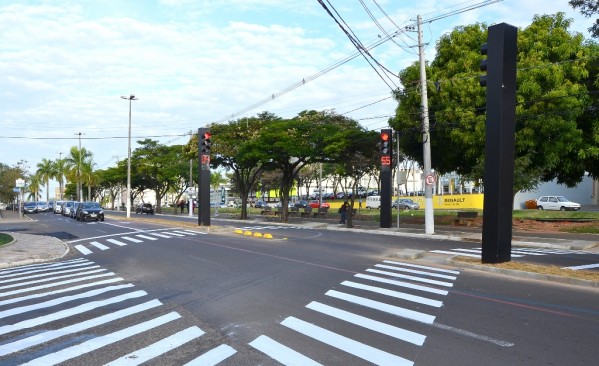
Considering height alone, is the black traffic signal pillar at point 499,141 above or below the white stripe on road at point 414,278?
above

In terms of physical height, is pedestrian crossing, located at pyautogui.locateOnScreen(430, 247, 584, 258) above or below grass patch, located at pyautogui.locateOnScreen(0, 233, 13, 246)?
above

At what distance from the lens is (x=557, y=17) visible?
27.2 m

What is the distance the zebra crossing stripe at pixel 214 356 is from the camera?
5.62m

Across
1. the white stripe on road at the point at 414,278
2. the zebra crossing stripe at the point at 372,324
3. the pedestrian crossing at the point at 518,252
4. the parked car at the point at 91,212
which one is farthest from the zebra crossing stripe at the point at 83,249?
the parked car at the point at 91,212

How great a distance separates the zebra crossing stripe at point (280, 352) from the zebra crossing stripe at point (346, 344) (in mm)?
530

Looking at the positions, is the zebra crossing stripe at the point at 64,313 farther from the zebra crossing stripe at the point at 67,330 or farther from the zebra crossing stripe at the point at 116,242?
the zebra crossing stripe at the point at 116,242

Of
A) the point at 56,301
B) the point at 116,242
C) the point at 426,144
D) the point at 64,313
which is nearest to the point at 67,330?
the point at 64,313

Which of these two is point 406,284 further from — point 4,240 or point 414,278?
point 4,240

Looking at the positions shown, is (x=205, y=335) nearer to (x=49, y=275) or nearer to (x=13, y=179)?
(x=49, y=275)

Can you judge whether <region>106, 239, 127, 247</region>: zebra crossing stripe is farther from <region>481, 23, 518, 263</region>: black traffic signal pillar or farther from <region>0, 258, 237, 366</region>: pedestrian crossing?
<region>481, 23, 518, 263</region>: black traffic signal pillar

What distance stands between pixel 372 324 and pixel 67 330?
4229 millimetres

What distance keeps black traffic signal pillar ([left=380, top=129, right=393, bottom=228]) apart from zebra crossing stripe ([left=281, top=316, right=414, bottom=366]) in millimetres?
21729

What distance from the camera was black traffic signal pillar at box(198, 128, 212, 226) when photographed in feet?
99.1

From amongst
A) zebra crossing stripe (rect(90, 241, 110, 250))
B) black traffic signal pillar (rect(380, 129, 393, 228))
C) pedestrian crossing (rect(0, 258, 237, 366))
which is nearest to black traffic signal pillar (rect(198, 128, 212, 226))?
zebra crossing stripe (rect(90, 241, 110, 250))
